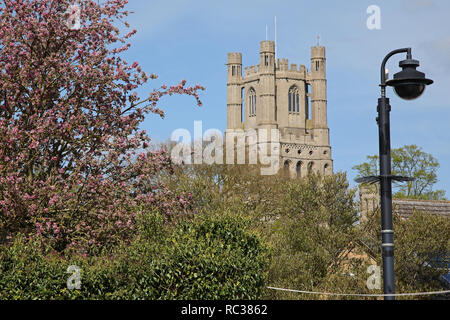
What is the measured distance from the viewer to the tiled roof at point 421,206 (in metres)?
29.8

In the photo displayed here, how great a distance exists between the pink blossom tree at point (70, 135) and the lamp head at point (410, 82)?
7.22 m

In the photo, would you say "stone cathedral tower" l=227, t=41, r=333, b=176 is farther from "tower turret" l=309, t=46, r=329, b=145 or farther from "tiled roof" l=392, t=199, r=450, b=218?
"tiled roof" l=392, t=199, r=450, b=218

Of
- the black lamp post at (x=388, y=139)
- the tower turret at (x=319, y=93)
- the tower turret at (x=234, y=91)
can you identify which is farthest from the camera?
the tower turret at (x=319, y=93)

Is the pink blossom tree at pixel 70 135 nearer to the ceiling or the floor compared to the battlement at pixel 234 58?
nearer to the floor

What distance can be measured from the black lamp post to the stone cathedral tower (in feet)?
429

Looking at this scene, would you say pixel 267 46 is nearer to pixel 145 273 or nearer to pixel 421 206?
pixel 421 206

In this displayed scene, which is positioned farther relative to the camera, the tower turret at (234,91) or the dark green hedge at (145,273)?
the tower turret at (234,91)

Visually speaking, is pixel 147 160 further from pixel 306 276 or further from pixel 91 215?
pixel 306 276

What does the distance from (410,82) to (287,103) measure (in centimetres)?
13931

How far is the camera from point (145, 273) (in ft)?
47.2

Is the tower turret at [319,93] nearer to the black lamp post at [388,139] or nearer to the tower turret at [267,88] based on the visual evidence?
the tower turret at [267,88]

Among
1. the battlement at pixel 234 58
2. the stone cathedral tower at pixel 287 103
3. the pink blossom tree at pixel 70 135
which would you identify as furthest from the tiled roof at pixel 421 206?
the battlement at pixel 234 58

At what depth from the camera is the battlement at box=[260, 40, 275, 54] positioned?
144 metres

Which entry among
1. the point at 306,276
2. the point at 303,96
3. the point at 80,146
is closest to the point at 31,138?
the point at 80,146
